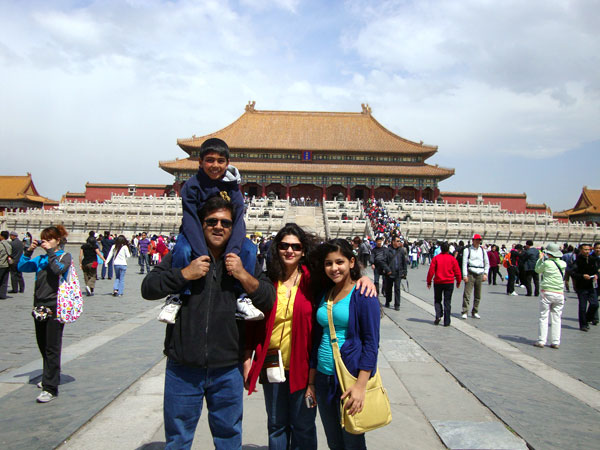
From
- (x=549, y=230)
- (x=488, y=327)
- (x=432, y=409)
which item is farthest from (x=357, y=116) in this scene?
(x=432, y=409)

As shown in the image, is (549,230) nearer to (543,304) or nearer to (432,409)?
(543,304)

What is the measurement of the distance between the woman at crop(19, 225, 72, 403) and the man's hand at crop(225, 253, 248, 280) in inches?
97.1

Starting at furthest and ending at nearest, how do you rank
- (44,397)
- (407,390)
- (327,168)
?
(327,168) < (407,390) < (44,397)

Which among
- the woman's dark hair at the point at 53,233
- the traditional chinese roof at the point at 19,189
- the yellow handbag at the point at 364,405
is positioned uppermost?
the traditional chinese roof at the point at 19,189

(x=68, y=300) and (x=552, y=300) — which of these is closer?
(x=68, y=300)

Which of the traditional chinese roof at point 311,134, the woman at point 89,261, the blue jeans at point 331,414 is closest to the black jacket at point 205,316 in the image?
the blue jeans at point 331,414

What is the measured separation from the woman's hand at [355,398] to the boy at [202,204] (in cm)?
62

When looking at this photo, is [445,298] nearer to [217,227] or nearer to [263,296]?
[263,296]

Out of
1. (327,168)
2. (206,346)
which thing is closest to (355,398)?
(206,346)

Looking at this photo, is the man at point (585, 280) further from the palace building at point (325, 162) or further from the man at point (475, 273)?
the palace building at point (325, 162)

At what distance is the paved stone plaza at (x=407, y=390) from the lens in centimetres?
342

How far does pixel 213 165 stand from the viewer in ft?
8.72

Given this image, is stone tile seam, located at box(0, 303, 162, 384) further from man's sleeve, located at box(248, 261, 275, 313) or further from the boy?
man's sleeve, located at box(248, 261, 275, 313)

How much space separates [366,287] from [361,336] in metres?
0.27
